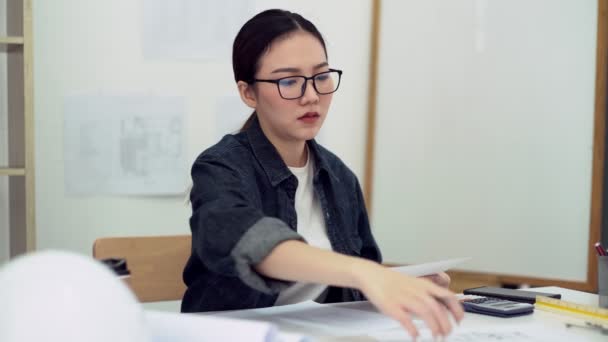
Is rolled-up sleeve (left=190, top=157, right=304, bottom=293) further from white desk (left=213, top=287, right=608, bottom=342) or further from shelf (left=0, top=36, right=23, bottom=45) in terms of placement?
shelf (left=0, top=36, right=23, bottom=45)

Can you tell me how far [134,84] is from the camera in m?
2.41

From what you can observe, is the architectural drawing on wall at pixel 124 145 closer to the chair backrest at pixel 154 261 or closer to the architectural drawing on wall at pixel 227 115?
the architectural drawing on wall at pixel 227 115

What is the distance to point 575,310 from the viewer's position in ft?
4.06

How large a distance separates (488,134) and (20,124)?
138 cm

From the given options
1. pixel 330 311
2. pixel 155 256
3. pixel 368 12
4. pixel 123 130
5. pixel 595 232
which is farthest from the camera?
pixel 368 12

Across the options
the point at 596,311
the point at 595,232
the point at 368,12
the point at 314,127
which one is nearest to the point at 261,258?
the point at 314,127

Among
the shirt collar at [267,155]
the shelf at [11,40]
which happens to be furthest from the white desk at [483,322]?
the shelf at [11,40]

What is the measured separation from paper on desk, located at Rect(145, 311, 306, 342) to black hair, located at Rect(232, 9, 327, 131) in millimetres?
621

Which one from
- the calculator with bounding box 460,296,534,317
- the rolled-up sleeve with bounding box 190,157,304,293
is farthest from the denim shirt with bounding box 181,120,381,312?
the calculator with bounding box 460,296,534,317

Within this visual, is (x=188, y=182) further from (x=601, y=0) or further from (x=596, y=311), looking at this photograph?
(x=596, y=311)

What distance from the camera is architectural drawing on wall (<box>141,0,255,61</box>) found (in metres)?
2.43

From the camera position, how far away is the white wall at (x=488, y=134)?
2.27 metres

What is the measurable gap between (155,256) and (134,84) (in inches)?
39.7

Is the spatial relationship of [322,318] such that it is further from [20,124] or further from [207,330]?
[20,124]
